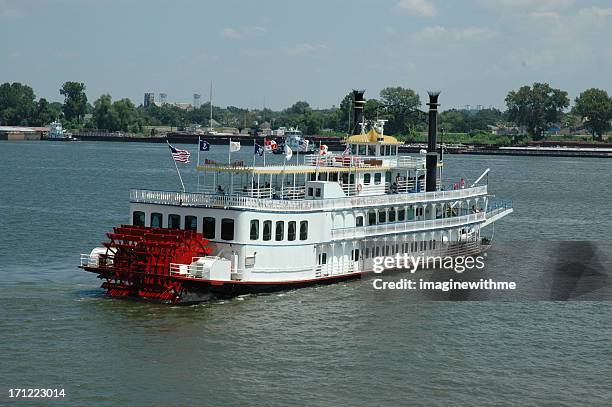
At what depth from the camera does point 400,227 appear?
51219 mm

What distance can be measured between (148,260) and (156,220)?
3.41m

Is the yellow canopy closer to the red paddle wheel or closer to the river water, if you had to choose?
the river water

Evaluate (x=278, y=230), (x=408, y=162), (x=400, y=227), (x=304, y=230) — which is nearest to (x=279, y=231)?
(x=278, y=230)

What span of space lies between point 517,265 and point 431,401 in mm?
25174

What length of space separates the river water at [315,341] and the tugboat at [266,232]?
3.32ft

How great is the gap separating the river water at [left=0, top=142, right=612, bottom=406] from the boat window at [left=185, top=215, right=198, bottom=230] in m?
3.69

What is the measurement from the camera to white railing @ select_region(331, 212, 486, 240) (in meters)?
47.6

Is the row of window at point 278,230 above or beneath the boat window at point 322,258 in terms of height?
above

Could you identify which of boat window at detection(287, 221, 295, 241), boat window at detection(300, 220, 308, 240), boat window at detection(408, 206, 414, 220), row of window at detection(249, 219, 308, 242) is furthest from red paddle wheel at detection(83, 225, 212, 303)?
boat window at detection(408, 206, 414, 220)

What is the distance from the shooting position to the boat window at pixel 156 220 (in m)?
44.7

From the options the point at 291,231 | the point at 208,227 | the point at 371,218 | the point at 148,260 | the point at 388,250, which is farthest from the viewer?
the point at 388,250

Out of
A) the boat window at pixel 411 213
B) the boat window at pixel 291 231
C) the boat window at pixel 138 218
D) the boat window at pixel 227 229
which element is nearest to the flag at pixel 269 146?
the boat window at pixel 291 231

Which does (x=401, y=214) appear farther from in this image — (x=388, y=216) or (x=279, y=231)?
(x=279, y=231)

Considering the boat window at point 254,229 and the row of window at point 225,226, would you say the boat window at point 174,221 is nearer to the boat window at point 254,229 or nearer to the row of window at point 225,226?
the row of window at point 225,226
